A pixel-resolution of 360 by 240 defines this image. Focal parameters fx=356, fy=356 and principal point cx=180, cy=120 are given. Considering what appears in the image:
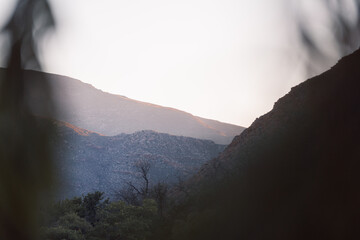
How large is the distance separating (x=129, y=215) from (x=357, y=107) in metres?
18.3

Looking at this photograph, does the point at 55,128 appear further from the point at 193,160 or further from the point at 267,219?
the point at 193,160

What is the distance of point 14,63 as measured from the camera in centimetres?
211

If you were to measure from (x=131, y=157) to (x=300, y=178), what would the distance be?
65153 mm

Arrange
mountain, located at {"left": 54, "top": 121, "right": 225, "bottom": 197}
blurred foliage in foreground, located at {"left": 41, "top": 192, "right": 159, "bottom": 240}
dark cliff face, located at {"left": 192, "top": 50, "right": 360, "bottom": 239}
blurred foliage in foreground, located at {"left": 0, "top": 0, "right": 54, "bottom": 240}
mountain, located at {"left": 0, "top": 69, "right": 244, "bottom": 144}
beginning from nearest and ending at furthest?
1. dark cliff face, located at {"left": 192, "top": 50, "right": 360, "bottom": 239}
2. blurred foliage in foreground, located at {"left": 0, "top": 0, "right": 54, "bottom": 240}
3. blurred foliage in foreground, located at {"left": 41, "top": 192, "right": 159, "bottom": 240}
4. mountain, located at {"left": 54, "top": 121, "right": 225, "bottom": 197}
5. mountain, located at {"left": 0, "top": 69, "right": 244, "bottom": 144}

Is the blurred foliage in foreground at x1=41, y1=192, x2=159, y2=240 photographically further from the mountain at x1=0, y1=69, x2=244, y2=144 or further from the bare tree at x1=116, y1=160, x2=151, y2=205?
the mountain at x1=0, y1=69, x2=244, y2=144

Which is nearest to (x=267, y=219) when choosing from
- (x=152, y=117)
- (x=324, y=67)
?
(x=324, y=67)

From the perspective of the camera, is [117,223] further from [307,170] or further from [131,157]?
[131,157]

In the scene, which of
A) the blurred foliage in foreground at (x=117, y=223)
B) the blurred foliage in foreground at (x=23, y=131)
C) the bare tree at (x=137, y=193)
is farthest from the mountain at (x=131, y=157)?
the blurred foliage in foreground at (x=23, y=131)

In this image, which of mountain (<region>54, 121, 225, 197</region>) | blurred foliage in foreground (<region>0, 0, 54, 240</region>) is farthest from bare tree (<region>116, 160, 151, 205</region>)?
blurred foliage in foreground (<region>0, 0, 54, 240</region>)

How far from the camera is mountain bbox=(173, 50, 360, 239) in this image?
1220mm

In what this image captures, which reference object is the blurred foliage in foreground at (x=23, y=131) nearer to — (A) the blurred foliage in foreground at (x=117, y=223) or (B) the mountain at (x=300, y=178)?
(B) the mountain at (x=300, y=178)

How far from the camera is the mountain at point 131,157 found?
56459mm

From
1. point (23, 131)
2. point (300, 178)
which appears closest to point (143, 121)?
point (23, 131)

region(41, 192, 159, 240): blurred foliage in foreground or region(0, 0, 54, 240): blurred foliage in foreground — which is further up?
region(0, 0, 54, 240): blurred foliage in foreground
